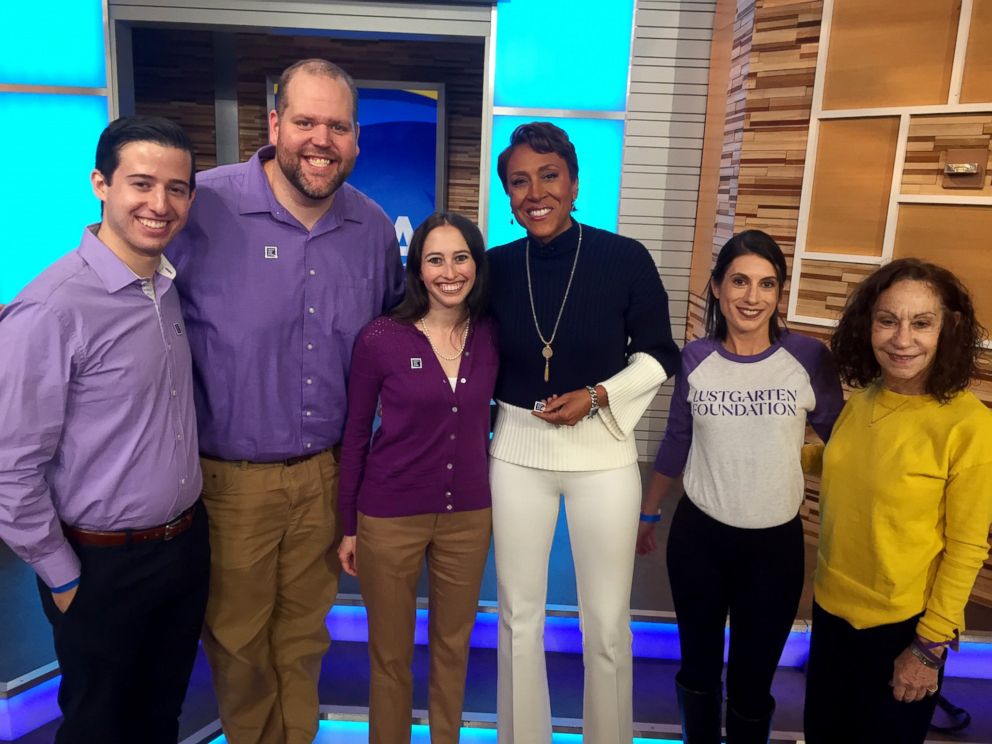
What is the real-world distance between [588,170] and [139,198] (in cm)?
310

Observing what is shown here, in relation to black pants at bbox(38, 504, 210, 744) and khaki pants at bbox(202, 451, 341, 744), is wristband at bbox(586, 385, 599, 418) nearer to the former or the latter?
khaki pants at bbox(202, 451, 341, 744)

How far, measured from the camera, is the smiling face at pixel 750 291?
1.77m

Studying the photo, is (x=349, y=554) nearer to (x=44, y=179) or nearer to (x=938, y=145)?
→ (x=938, y=145)

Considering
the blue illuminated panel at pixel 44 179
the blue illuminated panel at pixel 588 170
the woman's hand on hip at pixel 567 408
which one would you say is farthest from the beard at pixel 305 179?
the blue illuminated panel at pixel 44 179

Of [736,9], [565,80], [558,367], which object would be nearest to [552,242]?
[558,367]

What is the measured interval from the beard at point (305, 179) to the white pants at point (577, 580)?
34.2 inches

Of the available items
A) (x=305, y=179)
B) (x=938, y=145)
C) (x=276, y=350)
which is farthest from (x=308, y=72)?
(x=938, y=145)

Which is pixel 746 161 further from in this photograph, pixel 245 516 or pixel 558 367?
pixel 245 516

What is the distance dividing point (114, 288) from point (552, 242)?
108cm

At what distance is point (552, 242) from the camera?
192 centimetres

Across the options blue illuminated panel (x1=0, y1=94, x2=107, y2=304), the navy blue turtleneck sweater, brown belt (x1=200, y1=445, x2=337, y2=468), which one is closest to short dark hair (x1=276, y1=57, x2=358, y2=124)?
the navy blue turtleneck sweater

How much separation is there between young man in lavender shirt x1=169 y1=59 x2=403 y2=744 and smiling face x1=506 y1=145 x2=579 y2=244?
0.44m

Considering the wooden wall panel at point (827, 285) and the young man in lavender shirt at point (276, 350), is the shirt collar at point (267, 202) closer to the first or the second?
the young man in lavender shirt at point (276, 350)

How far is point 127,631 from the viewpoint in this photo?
1.63 meters
